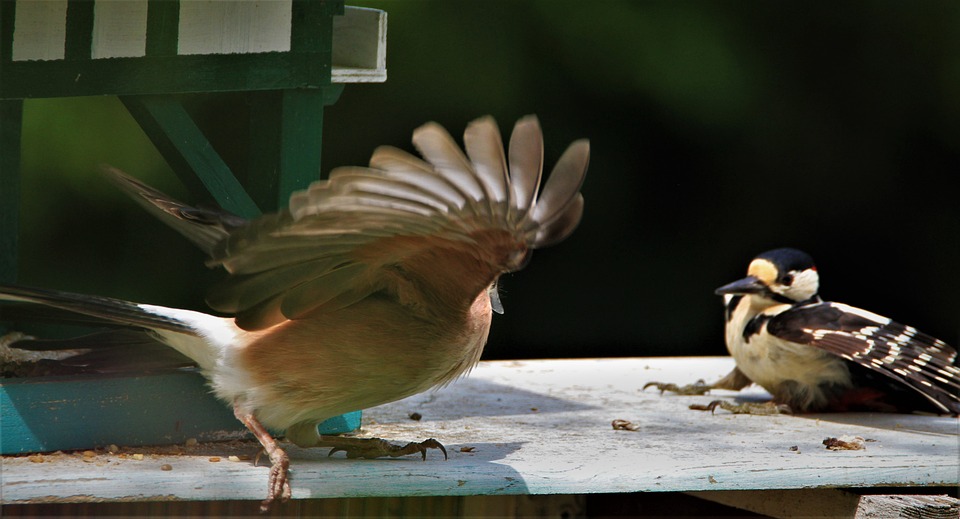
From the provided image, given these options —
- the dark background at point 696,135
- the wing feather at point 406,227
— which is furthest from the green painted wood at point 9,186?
the dark background at point 696,135

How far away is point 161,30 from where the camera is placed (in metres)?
2.53

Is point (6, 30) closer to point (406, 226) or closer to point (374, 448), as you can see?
point (406, 226)

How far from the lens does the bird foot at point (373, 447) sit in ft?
8.36

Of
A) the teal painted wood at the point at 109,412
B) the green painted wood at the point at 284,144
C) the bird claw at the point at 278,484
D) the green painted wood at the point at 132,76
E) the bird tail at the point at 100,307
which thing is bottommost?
the bird claw at the point at 278,484

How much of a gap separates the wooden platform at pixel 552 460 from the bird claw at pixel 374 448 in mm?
29

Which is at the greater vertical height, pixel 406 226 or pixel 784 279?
pixel 406 226

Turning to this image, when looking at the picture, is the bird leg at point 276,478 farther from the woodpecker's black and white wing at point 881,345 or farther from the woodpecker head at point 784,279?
the woodpecker head at point 784,279

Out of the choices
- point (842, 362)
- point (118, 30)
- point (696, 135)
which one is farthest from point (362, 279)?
point (696, 135)

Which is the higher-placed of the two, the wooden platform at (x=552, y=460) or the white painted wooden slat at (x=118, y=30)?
the white painted wooden slat at (x=118, y=30)

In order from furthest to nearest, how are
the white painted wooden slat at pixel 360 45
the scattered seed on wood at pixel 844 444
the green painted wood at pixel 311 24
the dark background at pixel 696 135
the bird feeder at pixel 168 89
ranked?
the dark background at pixel 696 135 < the white painted wooden slat at pixel 360 45 < the scattered seed on wood at pixel 844 444 < the green painted wood at pixel 311 24 < the bird feeder at pixel 168 89

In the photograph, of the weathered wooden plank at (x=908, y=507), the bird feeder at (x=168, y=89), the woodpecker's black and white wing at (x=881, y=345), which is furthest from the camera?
the woodpecker's black and white wing at (x=881, y=345)

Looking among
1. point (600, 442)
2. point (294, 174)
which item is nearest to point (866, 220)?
point (600, 442)

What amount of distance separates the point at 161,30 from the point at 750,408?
2.01 metres

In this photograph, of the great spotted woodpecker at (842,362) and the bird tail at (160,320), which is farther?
the great spotted woodpecker at (842,362)
